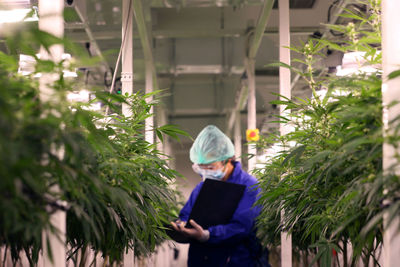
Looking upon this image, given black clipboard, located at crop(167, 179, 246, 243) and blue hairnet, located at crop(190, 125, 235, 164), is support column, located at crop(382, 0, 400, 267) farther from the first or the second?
blue hairnet, located at crop(190, 125, 235, 164)

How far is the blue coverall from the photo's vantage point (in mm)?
3510

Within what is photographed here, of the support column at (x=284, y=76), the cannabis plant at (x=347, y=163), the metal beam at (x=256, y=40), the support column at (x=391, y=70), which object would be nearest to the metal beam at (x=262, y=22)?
the metal beam at (x=256, y=40)

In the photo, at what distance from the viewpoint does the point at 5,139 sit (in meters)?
0.96

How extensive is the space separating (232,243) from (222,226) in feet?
0.76

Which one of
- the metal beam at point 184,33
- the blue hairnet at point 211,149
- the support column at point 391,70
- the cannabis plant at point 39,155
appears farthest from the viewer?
the metal beam at point 184,33

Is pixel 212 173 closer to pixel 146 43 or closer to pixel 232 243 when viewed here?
pixel 232 243

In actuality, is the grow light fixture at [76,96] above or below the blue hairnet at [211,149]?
above

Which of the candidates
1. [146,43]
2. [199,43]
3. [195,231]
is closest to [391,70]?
[195,231]

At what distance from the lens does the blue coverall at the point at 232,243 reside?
3.51 m

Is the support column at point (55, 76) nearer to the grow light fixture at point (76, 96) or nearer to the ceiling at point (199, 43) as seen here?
the grow light fixture at point (76, 96)

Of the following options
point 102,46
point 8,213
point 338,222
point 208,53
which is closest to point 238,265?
point 338,222

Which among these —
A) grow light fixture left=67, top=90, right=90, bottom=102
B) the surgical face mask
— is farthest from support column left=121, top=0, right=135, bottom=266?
the surgical face mask

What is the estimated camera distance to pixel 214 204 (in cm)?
352

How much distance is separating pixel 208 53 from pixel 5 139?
6.44 meters
